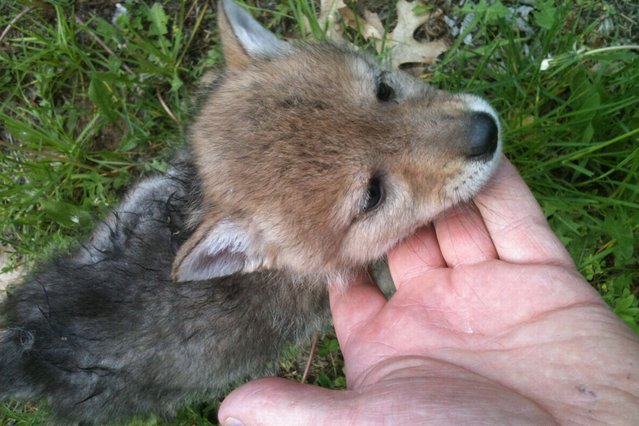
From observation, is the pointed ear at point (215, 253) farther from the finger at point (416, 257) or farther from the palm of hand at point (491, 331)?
the finger at point (416, 257)

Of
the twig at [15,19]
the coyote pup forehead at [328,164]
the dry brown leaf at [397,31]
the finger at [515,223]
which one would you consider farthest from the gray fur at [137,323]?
the twig at [15,19]

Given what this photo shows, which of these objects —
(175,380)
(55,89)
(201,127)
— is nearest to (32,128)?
(55,89)

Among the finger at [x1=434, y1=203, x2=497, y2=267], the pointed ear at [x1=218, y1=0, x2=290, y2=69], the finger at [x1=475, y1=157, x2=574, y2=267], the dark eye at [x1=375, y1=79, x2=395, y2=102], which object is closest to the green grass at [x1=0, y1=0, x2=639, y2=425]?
the pointed ear at [x1=218, y1=0, x2=290, y2=69]

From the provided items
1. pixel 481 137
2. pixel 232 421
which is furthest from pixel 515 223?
pixel 232 421

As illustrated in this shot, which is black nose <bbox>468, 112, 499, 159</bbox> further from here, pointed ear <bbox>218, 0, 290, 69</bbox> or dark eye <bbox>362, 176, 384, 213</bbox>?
pointed ear <bbox>218, 0, 290, 69</bbox>

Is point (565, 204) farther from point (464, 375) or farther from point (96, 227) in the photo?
point (96, 227)

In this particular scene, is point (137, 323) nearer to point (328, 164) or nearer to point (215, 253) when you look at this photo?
point (215, 253)
